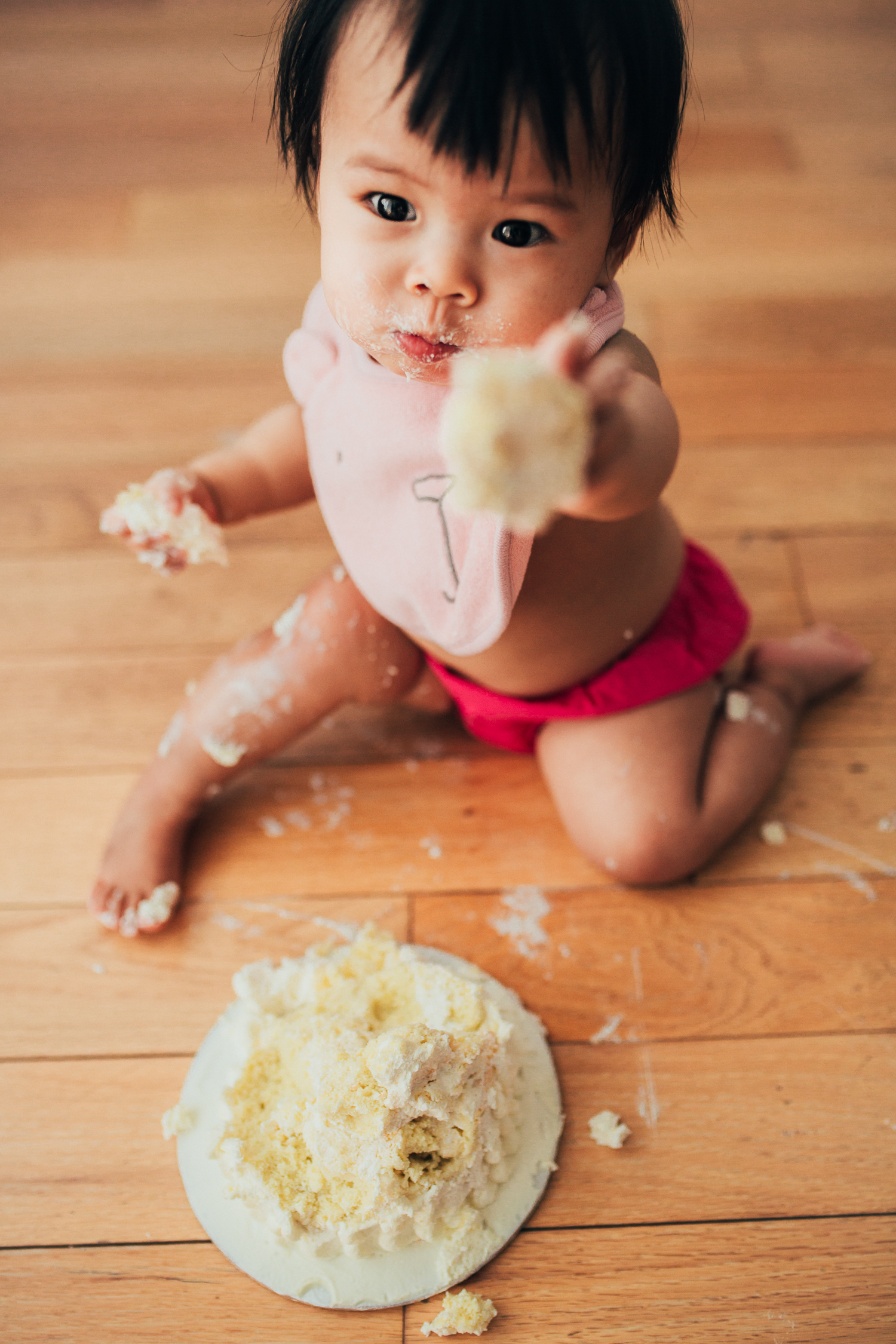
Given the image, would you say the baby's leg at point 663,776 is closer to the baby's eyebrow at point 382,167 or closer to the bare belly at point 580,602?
the bare belly at point 580,602

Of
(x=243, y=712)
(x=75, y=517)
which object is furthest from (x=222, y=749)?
(x=75, y=517)

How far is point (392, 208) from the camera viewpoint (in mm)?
574

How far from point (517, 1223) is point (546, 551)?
0.43 m

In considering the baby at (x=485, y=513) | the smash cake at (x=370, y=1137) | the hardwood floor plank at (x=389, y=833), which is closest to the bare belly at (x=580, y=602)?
the baby at (x=485, y=513)

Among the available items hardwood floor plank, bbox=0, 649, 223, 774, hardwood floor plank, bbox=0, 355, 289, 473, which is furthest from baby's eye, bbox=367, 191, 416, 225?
hardwood floor plank, bbox=0, 355, 289, 473

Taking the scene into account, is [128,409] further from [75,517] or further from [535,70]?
[535,70]

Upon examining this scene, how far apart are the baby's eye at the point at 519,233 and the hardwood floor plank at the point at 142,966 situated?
1.64ft

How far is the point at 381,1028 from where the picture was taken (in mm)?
715

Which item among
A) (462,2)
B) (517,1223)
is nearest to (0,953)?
(517,1223)

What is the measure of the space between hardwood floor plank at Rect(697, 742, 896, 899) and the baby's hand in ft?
1.53

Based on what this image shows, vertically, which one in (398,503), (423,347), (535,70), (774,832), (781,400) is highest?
(535,70)

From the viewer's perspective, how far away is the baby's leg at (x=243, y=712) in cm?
84

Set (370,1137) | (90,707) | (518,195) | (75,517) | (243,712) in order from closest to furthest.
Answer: (518,195) < (370,1137) < (243,712) < (90,707) < (75,517)

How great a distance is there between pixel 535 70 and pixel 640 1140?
Result: 646mm
